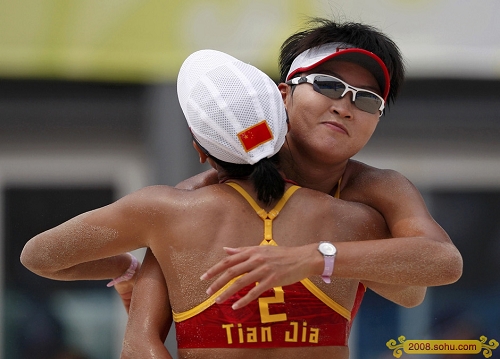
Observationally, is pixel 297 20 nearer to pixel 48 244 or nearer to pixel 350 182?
pixel 350 182

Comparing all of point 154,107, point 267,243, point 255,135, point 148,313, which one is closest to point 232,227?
point 267,243

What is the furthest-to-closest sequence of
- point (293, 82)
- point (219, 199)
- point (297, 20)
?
point (297, 20) → point (293, 82) → point (219, 199)

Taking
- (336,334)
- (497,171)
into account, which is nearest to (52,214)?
(497,171)

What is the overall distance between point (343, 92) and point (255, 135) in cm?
40

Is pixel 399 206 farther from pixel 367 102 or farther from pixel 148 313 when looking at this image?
pixel 148 313

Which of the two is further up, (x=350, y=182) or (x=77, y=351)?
(x=350, y=182)

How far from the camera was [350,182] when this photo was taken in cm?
251

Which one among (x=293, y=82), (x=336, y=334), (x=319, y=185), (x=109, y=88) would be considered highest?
(x=293, y=82)

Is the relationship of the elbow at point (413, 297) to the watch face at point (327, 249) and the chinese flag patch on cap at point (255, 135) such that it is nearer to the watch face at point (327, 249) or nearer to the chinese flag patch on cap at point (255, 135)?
the watch face at point (327, 249)

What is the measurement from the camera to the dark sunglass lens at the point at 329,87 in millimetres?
2371

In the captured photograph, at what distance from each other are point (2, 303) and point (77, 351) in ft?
1.93

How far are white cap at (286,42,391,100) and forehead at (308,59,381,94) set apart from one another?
0.01 meters

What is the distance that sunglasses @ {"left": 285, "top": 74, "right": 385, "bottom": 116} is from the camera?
237 cm

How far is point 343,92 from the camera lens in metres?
2.37
